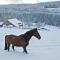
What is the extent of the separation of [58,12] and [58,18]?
3.46 feet

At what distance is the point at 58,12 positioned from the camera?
30.8 m

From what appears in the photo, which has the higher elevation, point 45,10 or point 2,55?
point 2,55

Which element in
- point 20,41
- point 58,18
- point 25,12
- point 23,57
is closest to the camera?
point 23,57

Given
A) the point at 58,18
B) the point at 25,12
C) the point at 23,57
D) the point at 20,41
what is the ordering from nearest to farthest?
1. the point at 23,57
2. the point at 20,41
3. the point at 58,18
4. the point at 25,12

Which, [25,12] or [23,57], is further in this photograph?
[25,12]

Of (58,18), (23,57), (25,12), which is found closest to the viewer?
(23,57)

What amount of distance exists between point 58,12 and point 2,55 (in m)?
26.8

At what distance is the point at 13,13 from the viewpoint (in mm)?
32656

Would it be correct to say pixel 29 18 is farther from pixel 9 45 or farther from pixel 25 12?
pixel 9 45

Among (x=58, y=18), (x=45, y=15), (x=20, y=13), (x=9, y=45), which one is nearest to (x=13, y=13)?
(x=20, y=13)

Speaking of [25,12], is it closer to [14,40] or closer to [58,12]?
[58,12]

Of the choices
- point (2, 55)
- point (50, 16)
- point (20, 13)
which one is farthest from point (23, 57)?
point (20, 13)

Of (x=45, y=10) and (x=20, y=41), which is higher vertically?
(x=20, y=41)

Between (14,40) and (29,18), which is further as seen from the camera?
(29,18)
